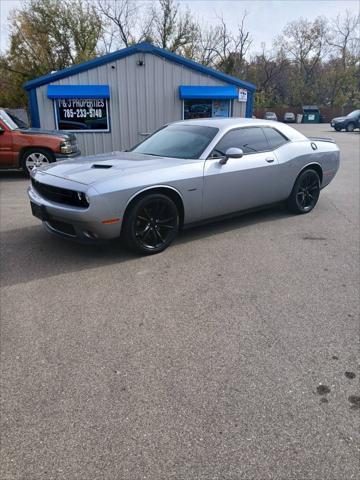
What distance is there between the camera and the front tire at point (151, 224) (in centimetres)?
427

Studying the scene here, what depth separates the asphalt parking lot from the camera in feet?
6.23

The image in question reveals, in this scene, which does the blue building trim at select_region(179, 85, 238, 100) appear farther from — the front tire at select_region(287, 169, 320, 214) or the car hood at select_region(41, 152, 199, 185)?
the car hood at select_region(41, 152, 199, 185)

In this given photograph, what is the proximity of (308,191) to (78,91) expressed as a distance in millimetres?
8477

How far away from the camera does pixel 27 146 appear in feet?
31.4

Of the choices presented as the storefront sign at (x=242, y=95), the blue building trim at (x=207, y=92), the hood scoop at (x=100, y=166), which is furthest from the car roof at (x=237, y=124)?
the storefront sign at (x=242, y=95)

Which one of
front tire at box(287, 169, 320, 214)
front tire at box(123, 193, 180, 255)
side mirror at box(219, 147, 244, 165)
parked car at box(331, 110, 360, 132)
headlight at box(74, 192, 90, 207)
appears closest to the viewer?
headlight at box(74, 192, 90, 207)

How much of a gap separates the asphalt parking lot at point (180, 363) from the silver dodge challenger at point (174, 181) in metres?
0.43

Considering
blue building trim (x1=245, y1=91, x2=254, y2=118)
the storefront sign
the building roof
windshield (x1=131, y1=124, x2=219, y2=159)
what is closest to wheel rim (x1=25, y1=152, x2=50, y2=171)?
the building roof

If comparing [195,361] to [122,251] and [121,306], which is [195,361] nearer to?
[121,306]

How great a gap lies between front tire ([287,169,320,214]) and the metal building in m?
7.67

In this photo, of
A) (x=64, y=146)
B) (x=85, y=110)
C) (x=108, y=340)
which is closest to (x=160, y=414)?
(x=108, y=340)

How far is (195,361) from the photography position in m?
2.62

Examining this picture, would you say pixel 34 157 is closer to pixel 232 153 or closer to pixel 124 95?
pixel 124 95

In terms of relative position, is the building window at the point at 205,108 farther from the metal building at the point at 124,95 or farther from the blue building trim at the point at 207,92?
the blue building trim at the point at 207,92
